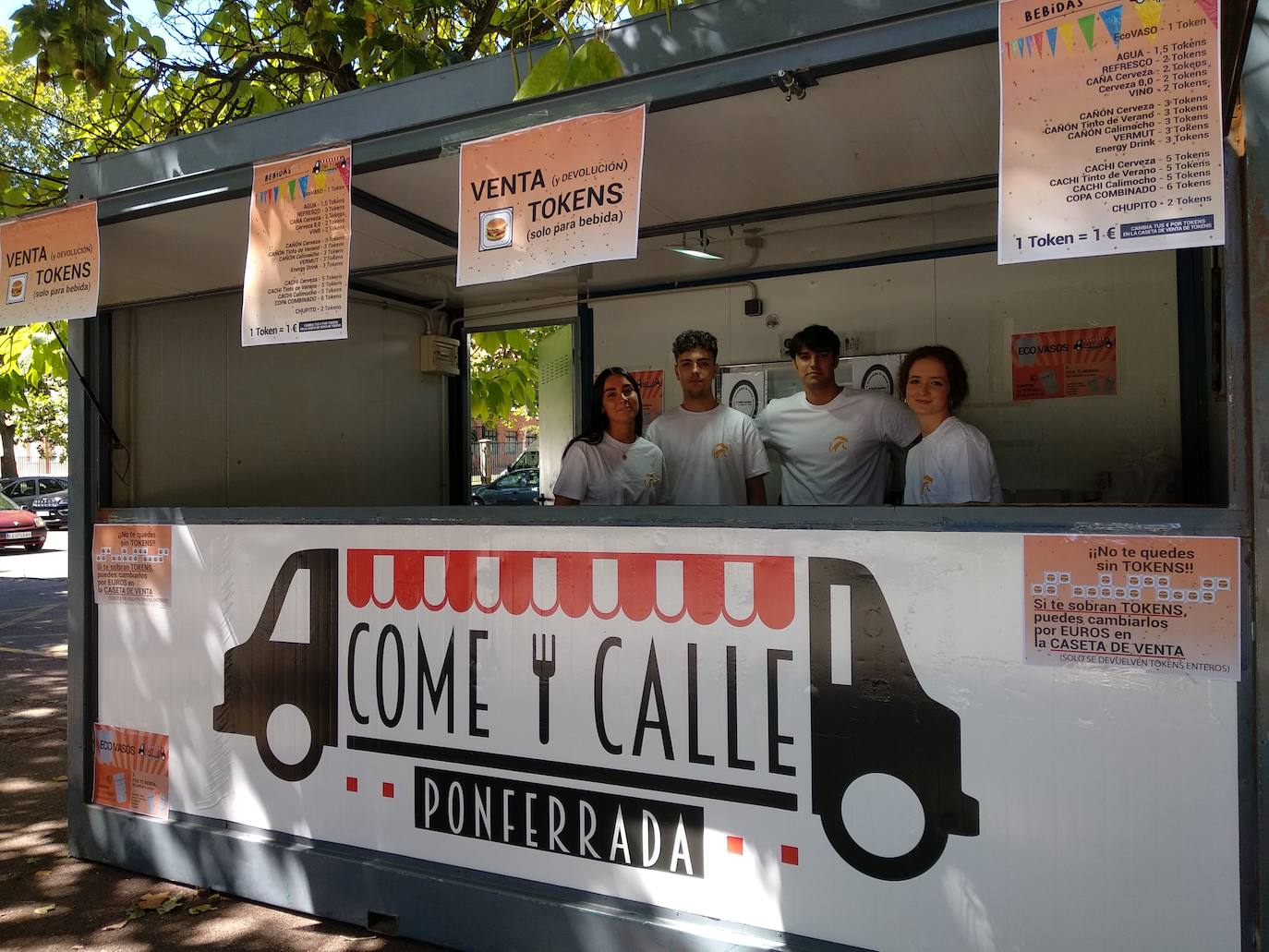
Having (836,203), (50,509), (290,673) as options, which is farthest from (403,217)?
(50,509)

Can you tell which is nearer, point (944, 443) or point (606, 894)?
point (606, 894)

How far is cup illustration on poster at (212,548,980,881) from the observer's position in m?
2.57

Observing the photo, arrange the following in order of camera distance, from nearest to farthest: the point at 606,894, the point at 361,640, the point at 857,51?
the point at 857,51
the point at 606,894
the point at 361,640

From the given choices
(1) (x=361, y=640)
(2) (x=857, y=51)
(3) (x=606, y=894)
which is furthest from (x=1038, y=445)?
(1) (x=361, y=640)

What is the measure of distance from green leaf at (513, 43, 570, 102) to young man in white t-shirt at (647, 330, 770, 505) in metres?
1.53

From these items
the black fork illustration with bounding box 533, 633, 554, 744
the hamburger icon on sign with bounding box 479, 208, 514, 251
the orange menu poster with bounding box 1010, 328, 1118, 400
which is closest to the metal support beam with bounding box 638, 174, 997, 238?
the orange menu poster with bounding box 1010, 328, 1118, 400

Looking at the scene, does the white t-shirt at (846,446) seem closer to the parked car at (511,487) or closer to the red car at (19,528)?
the parked car at (511,487)

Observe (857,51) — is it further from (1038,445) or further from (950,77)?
(1038,445)

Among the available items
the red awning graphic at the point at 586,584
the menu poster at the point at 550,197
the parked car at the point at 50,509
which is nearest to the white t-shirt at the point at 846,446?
the red awning graphic at the point at 586,584

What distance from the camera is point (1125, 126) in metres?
2.08

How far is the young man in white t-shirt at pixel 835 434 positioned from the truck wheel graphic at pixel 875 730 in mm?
1266

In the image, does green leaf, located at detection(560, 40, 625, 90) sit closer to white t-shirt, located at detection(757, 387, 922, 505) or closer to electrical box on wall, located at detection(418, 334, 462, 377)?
white t-shirt, located at detection(757, 387, 922, 505)

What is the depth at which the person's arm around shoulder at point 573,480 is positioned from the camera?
12.6 feet

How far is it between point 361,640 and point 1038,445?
10.7 feet
